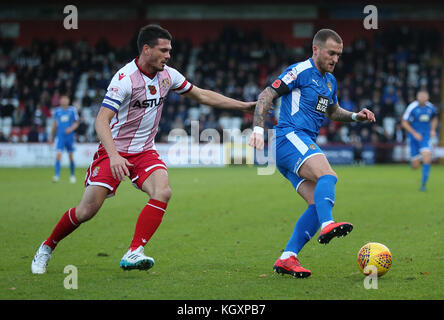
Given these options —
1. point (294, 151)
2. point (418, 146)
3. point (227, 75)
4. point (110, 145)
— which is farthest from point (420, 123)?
point (227, 75)

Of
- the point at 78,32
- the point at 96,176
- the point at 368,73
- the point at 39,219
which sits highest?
the point at 78,32

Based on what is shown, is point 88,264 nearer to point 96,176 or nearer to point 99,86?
point 96,176

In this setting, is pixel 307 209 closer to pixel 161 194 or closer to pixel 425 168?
pixel 161 194

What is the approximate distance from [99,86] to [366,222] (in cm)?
2249

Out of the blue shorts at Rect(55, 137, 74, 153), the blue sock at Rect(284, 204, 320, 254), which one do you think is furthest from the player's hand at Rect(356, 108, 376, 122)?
the blue shorts at Rect(55, 137, 74, 153)

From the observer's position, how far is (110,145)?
18.1 ft

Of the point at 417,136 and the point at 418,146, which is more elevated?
the point at 417,136

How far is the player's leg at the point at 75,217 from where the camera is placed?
582 centimetres

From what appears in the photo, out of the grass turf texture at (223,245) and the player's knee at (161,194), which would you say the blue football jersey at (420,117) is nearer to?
the grass turf texture at (223,245)

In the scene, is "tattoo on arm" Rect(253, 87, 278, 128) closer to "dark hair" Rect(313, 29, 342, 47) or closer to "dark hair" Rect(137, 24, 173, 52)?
"dark hair" Rect(313, 29, 342, 47)

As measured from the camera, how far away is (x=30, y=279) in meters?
5.60

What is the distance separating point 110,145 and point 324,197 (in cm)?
190

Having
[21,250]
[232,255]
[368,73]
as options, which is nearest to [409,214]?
[232,255]

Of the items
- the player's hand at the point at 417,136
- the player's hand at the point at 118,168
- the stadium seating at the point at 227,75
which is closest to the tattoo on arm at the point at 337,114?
the player's hand at the point at 118,168
